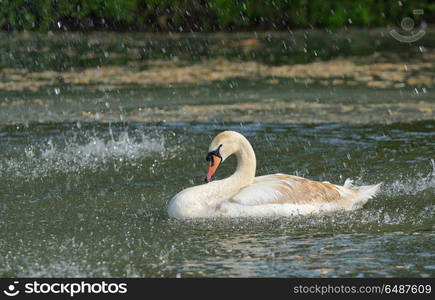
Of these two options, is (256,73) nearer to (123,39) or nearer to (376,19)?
(123,39)

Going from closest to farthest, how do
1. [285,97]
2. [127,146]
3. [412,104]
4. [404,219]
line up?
1. [404,219]
2. [127,146]
3. [412,104]
4. [285,97]

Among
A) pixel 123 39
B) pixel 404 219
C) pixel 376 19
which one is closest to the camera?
pixel 404 219

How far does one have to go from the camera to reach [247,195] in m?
10.8

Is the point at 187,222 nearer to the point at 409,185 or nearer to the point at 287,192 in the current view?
the point at 287,192

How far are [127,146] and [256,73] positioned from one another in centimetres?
959

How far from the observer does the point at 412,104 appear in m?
19.4

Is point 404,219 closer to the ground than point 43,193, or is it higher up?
closer to the ground

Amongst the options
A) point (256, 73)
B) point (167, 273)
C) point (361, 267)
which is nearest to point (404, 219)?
point (361, 267)

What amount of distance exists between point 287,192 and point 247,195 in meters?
0.45

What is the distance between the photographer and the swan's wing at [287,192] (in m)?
10.8

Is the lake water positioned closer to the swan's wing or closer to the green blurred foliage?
the swan's wing

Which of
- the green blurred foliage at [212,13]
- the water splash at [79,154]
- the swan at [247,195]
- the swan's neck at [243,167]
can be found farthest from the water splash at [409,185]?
the green blurred foliage at [212,13]

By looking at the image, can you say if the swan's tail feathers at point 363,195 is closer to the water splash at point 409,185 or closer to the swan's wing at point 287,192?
the swan's wing at point 287,192

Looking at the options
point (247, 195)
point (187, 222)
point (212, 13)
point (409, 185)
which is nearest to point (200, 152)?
point (409, 185)
